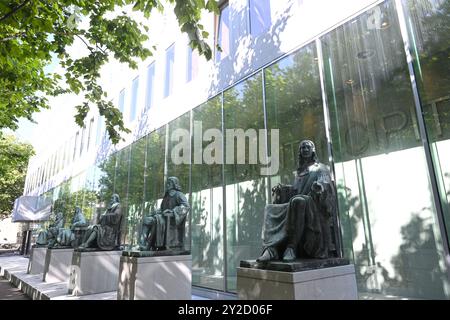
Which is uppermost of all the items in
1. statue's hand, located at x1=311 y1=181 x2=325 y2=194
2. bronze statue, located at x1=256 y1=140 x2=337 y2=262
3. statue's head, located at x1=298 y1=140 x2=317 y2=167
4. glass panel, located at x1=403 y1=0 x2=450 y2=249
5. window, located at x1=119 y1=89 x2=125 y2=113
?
window, located at x1=119 y1=89 x2=125 y2=113

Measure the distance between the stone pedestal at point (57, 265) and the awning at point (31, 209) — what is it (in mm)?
14521

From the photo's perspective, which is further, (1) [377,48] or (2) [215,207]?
(2) [215,207]

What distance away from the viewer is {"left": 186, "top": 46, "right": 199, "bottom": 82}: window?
31.1 feet

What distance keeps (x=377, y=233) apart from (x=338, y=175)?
110 cm

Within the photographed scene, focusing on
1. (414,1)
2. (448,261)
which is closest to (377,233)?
(448,261)

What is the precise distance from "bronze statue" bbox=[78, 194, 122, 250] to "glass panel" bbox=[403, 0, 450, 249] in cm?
727

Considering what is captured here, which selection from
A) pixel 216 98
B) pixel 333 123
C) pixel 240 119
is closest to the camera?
pixel 333 123

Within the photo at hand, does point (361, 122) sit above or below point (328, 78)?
below

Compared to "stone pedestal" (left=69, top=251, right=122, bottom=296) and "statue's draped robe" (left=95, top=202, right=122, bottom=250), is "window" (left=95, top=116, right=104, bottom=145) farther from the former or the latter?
"stone pedestal" (left=69, top=251, right=122, bottom=296)

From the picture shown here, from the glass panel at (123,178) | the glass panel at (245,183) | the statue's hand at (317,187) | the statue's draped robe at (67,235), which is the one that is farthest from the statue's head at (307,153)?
the statue's draped robe at (67,235)

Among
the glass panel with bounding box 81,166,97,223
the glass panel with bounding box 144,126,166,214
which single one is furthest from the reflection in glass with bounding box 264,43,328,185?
the glass panel with bounding box 81,166,97,223

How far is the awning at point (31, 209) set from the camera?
75.2 feet

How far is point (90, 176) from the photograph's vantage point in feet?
52.8
